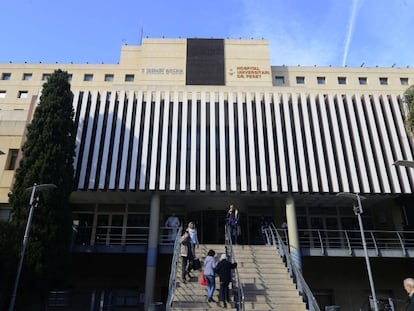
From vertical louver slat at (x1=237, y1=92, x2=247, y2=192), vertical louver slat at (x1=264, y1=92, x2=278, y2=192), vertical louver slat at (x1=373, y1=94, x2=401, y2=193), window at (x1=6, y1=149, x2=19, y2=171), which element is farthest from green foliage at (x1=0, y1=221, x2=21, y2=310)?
vertical louver slat at (x1=373, y1=94, x2=401, y2=193)

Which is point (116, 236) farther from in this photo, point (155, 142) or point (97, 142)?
point (155, 142)

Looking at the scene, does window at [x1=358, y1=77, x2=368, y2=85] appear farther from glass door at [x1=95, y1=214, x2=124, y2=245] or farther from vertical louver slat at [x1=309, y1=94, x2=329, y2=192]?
glass door at [x1=95, y1=214, x2=124, y2=245]

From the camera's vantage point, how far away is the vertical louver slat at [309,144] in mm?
20062

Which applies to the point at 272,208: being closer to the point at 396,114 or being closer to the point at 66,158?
the point at 396,114

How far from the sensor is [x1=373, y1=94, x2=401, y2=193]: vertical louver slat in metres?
20.1

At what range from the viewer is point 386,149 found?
68.8 ft

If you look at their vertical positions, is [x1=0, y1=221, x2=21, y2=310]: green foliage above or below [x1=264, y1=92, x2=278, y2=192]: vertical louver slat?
below

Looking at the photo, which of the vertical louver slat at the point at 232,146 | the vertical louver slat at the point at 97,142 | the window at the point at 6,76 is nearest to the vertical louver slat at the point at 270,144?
the vertical louver slat at the point at 232,146

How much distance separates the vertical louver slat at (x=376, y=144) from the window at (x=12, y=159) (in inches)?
847

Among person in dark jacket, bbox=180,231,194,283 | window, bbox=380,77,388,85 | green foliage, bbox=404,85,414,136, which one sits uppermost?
window, bbox=380,77,388,85

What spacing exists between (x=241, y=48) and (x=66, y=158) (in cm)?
3454

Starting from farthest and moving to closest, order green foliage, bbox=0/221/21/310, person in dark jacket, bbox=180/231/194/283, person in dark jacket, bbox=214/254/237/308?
green foliage, bbox=0/221/21/310, person in dark jacket, bbox=180/231/194/283, person in dark jacket, bbox=214/254/237/308

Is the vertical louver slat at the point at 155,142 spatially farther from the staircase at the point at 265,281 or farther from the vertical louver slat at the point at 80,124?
the staircase at the point at 265,281

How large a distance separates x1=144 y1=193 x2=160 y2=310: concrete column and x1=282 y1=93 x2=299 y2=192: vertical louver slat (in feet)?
24.9
